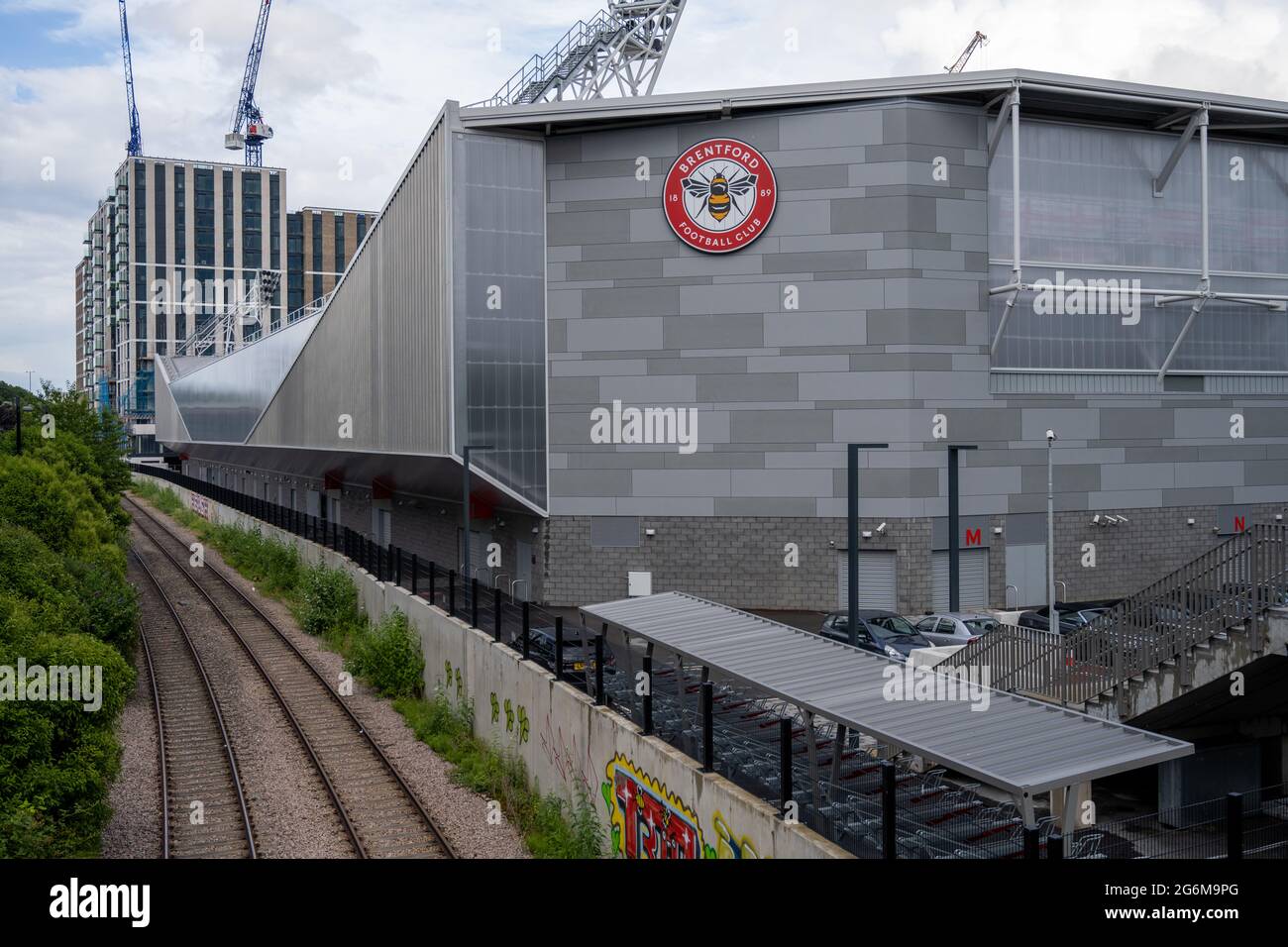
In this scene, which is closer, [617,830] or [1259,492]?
[617,830]

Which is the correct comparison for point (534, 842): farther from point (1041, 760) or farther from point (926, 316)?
point (926, 316)

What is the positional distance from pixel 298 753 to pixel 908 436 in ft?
59.9

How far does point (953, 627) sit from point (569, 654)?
1049 cm

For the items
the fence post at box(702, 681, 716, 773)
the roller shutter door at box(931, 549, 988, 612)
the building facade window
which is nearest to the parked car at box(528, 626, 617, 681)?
the fence post at box(702, 681, 716, 773)

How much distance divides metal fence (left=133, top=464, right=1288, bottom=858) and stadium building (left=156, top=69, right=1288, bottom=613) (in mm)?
13312

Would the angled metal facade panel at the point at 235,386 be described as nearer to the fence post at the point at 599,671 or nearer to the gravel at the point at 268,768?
the gravel at the point at 268,768

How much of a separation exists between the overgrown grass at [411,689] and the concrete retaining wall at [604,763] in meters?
0.28

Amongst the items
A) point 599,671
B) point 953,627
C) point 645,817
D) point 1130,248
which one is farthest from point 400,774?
point 1130,248

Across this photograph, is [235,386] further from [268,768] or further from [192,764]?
[268,768]

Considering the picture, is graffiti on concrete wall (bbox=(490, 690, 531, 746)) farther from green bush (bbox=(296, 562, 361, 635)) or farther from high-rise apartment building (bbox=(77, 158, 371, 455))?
high-rise apartment building (bbox=(77, 158, 371, 455))

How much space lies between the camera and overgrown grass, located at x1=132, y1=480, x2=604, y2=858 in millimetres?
14953

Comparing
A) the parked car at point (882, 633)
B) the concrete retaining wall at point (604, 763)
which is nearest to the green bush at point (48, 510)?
the concrete retaining wall at point (604, 763)

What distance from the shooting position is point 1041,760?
27.0 feet
